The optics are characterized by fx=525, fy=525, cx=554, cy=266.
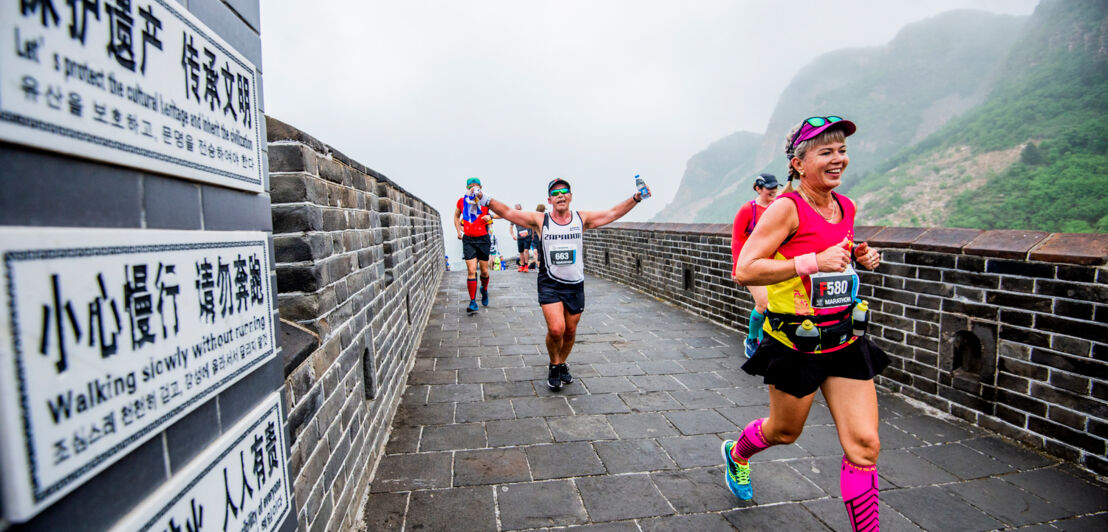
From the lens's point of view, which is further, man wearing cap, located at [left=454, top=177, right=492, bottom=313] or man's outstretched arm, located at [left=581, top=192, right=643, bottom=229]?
man wearing cap, located at [left=454, top=177, right=492, bottom=313]

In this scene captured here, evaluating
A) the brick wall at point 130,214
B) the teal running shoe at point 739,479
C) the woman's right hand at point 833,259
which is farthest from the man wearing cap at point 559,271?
the brick wall at point 130,214

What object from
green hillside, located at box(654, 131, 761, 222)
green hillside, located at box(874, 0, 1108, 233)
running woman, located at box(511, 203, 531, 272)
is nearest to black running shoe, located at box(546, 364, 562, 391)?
running woman, located at box(511, 203, 531, 272)

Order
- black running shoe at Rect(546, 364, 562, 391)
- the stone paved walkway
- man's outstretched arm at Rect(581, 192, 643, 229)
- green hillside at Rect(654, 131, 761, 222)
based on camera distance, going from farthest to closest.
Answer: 1. green hillside at Rect(654, 131, 761, 222)
2. man's outstretched arm at Rect(581, 192, 643, 229)
3. black running shoe at Rect(546, 364, 562, 391)
4. the stone paved walkway

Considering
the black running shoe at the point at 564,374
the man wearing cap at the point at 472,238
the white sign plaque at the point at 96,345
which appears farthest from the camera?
the man wearing cap at the point at 472,238

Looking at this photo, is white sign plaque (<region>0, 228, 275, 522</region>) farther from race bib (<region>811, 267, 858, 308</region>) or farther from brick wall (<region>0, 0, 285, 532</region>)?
race bib (<region>811, 267, 858, 308</region>)

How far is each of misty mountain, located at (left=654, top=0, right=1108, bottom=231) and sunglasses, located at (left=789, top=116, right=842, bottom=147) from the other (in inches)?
2792

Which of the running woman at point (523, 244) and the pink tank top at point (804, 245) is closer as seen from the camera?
the pink tank top at point (804, 245)

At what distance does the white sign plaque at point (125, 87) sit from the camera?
0.74 meters

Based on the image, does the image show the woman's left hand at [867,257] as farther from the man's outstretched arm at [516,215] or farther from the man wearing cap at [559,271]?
the man's outstretched arm at [516,215]

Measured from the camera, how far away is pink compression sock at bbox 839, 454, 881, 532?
2.28 metres

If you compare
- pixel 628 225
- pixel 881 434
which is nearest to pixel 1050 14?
pixel 628 225

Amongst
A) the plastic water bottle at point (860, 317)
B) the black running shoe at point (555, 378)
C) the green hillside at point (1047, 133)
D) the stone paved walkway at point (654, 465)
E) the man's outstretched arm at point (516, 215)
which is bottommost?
the stone paved walkway at point (654, 465)

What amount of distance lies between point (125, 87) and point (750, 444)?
3.00 meters

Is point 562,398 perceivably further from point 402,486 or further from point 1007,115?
point 1007,115
